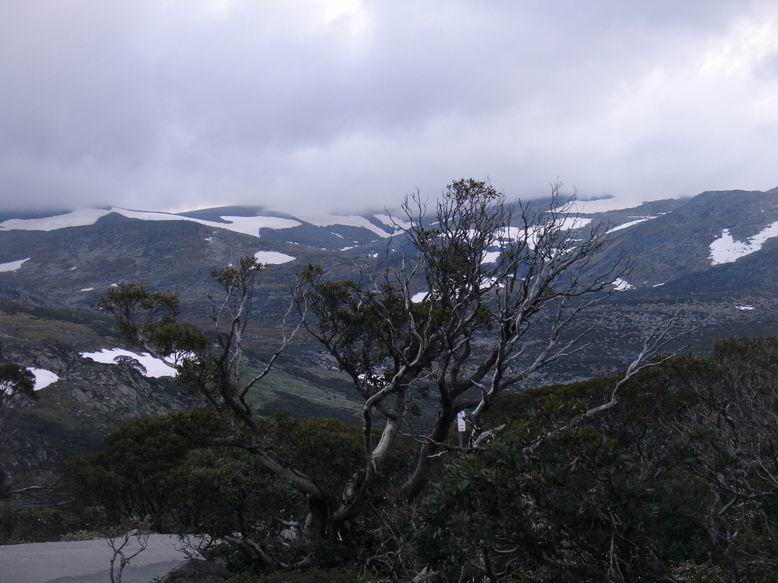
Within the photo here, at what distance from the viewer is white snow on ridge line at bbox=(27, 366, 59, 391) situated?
165 feet

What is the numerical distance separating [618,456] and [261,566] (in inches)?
319

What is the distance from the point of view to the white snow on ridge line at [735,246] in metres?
172

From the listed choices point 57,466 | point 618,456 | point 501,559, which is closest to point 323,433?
point 501,559

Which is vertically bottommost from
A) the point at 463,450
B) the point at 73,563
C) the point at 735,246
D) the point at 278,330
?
the point at 278,330

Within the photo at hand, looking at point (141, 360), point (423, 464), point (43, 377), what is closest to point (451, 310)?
point (423, 464)

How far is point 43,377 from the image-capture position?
52406 millimetres

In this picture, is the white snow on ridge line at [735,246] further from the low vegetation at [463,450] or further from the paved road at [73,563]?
the paved road at [73,563]

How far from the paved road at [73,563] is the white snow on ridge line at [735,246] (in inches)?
6885

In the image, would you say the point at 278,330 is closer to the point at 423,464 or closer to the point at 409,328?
the point at 409,328

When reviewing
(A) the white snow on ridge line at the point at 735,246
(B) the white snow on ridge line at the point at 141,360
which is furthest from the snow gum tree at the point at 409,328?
(A) the white snow on ridge line at the point at 735,246

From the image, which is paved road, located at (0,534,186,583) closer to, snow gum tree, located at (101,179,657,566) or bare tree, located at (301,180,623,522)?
snow gum tree, located at (101,179,657,566)

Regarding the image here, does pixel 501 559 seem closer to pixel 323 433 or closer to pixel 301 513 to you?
pixel 301 513

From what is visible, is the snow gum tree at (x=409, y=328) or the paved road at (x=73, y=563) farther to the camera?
the paved road at (x=73, y=563)

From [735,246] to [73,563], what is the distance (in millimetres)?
196565
